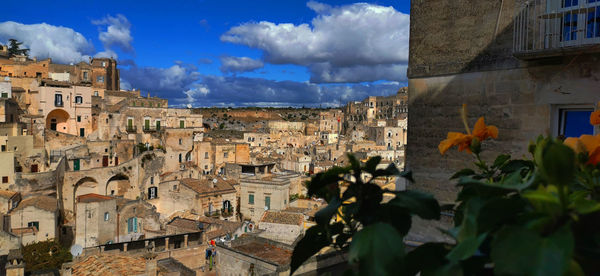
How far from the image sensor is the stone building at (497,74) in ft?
13.1

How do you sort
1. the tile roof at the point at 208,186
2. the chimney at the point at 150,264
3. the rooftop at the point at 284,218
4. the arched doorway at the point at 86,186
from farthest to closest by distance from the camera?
the tile roof at the point at 208,186 → the arched doorway at the point at 86,186 → the rooftop at the point at 284,218 → the chimney at the point at 150,264

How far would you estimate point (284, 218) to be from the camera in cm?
2264

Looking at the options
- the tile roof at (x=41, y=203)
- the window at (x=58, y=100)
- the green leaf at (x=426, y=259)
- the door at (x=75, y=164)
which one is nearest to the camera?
the green leaf at (x=426, y=259)

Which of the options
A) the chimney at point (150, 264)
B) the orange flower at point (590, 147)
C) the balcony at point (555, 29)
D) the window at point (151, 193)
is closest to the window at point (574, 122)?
the balcony at point (555, 29)

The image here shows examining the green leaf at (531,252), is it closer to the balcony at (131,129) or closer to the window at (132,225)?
the window at (132,225)

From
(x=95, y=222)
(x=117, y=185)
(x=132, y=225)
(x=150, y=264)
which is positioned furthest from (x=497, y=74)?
(x=117, y=185)

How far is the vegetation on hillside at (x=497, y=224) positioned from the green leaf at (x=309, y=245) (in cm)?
7

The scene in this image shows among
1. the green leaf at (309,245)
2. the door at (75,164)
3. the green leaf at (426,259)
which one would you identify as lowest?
the door at (75,164)

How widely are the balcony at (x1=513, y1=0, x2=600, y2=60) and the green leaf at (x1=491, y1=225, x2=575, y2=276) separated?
11.6ft

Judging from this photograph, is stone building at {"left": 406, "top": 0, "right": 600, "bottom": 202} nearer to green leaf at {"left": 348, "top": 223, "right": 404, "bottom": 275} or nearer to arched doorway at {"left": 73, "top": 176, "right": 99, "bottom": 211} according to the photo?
green leaf at {"left": 348, "top": 223, "right": 404, "bottom": 275}

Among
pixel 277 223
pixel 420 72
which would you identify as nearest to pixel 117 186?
pixel 277 223

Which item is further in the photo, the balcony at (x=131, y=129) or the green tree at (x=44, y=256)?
the balcony at (x=131, y=129)

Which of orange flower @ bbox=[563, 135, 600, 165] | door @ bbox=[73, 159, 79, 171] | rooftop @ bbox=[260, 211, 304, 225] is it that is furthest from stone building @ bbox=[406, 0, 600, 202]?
door @ bbox=[73, 159, 79, 171]

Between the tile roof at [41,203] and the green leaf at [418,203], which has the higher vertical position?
the green leaf at [418,203]
